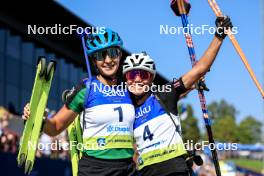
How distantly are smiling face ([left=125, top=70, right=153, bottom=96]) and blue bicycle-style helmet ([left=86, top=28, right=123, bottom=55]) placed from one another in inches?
13.9

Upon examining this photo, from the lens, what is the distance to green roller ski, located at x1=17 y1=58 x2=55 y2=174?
5.89 metres

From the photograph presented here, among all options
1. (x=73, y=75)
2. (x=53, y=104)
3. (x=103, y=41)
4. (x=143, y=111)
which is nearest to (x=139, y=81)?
(x=143, y=111)

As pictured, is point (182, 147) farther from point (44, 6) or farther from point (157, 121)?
point (44, 6)

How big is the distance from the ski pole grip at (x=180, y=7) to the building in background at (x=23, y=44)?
16.9 metres

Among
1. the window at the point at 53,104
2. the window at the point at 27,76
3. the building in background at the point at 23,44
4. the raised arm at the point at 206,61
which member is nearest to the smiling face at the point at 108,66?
the raised arm at the point at 206,61

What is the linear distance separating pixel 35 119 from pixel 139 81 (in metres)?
1.21

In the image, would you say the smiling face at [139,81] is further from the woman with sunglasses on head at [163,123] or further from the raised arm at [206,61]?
the raised arm at [206,61]

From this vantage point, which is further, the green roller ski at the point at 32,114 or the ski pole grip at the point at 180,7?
the ski pole grip at the point at 180,7

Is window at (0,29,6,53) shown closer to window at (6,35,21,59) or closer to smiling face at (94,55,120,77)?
window at (6,35,21,59)

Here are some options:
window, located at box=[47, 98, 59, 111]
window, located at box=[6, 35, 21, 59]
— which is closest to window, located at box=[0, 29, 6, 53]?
window, located at box=[6, 35, 21, 59]

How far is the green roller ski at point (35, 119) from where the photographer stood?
589 cm

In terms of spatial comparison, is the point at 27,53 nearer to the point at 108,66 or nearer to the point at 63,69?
the point at 63,69

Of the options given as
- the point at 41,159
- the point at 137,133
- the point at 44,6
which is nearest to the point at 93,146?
the point at 137,133

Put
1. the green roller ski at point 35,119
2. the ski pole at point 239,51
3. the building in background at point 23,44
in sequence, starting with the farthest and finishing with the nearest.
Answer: the building in background at point 23,44 → the ski pole at point 239,51 → the green roller ski at point 35,119
